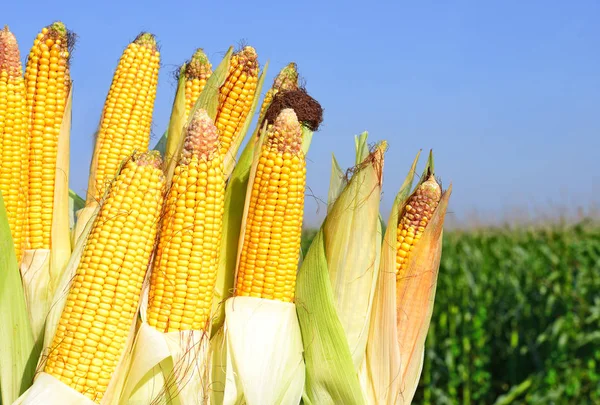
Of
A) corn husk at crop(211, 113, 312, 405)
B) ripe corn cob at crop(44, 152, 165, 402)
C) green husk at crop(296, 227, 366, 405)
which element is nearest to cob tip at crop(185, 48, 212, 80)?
corn husk at crop(211, 113, 312, 405)

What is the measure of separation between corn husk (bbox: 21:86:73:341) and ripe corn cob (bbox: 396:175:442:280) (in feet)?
3.97

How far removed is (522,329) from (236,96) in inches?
341

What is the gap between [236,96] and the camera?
2.49 meters

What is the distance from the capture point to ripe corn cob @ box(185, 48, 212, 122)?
2.67 metres

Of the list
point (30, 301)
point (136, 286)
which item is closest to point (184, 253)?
point (136, 286)

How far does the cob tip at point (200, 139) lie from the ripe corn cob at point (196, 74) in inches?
25.4

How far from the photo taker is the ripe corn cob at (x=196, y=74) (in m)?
2.67

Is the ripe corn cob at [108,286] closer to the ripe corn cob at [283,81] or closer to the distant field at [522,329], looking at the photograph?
the ripe corn cob at [283,81]

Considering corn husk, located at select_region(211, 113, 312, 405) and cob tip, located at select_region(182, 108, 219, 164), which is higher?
cob tip, located at select_region(182, 108, 219, 164)

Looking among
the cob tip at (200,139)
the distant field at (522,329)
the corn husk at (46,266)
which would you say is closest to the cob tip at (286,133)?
the cob tip at (200,139)

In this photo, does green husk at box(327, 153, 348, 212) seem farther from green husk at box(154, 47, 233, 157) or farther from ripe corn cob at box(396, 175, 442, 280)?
green husk at box(154, 47, 233, 157)

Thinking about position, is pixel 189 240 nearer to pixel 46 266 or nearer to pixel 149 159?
pixel 149 159

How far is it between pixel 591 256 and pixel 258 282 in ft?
29.8

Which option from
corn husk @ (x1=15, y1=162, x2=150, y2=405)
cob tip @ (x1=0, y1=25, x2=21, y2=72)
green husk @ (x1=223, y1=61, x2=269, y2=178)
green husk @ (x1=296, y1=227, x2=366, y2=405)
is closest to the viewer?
corn husk @ (x1=15, y1=162, x2=150, y2=405)
